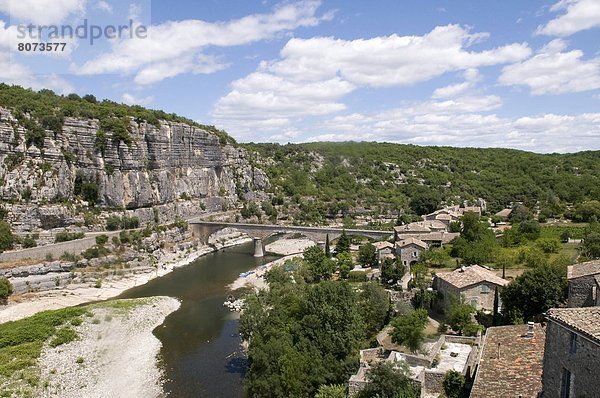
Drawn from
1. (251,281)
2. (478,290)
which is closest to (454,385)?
(478,290)

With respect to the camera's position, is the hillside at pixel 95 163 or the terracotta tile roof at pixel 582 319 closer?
the terracotta tile roof at pixel 582 319

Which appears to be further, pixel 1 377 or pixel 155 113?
pixel 155 113

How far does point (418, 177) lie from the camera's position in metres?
106

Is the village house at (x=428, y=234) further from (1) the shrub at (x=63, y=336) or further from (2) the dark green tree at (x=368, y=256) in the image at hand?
(1) the shrub at (x=63, y=336)

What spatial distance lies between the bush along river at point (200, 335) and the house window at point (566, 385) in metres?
17.0

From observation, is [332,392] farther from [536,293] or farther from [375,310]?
[536,293]

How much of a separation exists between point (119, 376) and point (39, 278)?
2392 centimetres

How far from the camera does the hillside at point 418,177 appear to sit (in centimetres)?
8448

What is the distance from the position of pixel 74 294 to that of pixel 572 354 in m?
42.6

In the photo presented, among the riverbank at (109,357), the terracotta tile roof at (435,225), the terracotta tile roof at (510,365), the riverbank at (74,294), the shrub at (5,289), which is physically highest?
the terracotta tile roof at (510,365)

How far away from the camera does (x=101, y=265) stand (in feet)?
→ 169

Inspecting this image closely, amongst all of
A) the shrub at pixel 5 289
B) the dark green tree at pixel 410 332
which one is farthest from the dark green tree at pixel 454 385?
the shrub at pixel 5 289

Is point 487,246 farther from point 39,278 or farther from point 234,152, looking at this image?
point 234,152

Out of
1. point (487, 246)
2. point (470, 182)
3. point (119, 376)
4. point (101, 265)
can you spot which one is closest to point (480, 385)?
point (119, 376)
